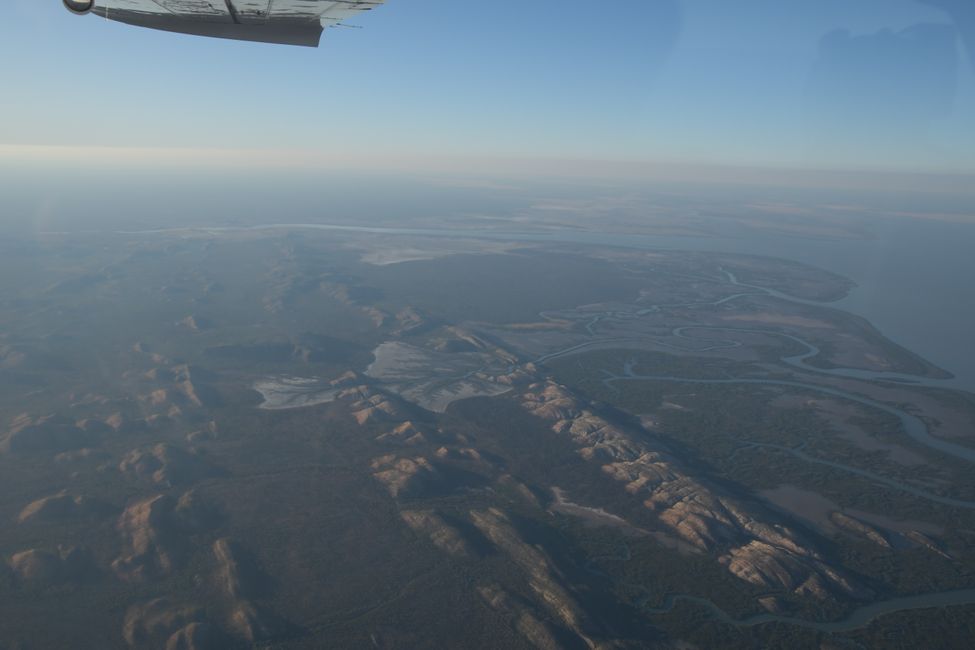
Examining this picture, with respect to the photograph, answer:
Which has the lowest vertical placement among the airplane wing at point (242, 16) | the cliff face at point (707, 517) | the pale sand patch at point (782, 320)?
the pale sand patch at point (782, 320)

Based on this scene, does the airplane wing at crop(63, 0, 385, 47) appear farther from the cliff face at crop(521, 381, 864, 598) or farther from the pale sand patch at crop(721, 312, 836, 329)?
the pale sand patch at crop(721, 312, 836, 329)

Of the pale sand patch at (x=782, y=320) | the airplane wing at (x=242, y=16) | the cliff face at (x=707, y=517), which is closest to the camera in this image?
the airplane wing at (x=242, y=16)

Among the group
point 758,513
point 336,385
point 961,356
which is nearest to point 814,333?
point 961,356

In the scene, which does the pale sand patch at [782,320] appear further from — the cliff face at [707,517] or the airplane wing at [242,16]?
the airplane wing at [242,16]

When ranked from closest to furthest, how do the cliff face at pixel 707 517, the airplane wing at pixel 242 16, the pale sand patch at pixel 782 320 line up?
the airplane wing at pixel 242 16 < the cliff face at pixel 707 517 < the pale sand patch at pixel 782 320

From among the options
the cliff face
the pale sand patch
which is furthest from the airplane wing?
the pale sand patch

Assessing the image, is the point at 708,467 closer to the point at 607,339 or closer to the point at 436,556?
the point at 436,556

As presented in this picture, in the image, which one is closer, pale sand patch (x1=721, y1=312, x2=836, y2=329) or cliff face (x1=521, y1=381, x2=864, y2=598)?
cliff face (x1=521, y1=381, x2=864, y2=598)

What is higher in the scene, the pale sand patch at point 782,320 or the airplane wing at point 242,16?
the airplane wing at point 242,16

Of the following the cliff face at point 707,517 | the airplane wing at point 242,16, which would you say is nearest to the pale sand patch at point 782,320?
the cliff face at point 707,517
